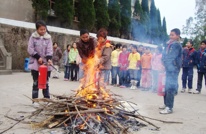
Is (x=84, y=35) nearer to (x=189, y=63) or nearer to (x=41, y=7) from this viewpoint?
(x=189, y=63)

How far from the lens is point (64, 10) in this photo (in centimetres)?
2403

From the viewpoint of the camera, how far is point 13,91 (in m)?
8.48

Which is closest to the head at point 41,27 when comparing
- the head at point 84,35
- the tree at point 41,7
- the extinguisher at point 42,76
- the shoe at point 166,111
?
the extinguisher at point 42,76

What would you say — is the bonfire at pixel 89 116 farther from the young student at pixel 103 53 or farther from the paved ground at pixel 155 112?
the young student at pixel 103 53

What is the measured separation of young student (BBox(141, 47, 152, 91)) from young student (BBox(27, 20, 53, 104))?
5316 mm

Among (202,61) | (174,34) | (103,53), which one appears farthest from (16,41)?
(174,34)

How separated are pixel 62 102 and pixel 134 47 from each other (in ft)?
23.1

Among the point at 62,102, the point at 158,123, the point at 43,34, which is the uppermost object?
the point at 43,34

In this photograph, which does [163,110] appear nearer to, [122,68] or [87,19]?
[122,68]

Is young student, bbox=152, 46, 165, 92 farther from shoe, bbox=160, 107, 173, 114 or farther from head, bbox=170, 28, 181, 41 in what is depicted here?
shoe, bbox=160, 107, 173, 114

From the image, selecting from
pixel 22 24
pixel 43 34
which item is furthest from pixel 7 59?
pixel 43 34

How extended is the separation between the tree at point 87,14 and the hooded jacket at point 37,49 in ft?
65.2

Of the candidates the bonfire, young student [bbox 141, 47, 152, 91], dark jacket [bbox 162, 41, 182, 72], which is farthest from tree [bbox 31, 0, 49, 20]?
the bonfire

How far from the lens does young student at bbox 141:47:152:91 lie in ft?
35.1
